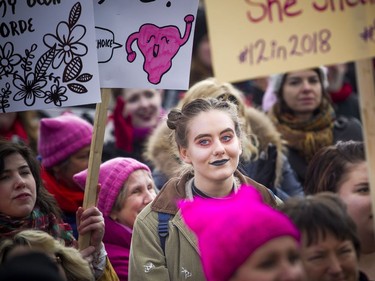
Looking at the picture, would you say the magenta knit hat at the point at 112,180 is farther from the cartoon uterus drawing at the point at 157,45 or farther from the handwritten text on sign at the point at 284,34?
the handwritten text on sign at the point at 284,34

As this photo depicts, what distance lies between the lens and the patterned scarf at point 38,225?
4.93 m

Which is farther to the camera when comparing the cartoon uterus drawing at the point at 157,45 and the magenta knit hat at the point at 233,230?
A: the cartoon uterus drawing at the point at 157,45

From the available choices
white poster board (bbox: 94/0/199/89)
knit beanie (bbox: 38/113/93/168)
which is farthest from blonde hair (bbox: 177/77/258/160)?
white poster board (bbox: 94/0/199/89)

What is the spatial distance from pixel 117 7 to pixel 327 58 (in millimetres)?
1445

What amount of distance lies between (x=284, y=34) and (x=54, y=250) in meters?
1.54

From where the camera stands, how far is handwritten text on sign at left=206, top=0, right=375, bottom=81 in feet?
13.5

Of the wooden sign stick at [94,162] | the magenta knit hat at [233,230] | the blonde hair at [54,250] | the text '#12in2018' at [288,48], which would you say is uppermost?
the text '#12in2018' at [288,48]

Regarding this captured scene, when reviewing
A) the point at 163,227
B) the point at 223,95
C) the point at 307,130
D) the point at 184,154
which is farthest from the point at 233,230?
the point at 307,130

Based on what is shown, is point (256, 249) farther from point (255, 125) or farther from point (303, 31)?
point (255, 125)

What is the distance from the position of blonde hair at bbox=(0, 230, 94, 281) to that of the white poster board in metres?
0.98

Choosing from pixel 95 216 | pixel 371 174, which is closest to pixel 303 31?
pixel 371 174

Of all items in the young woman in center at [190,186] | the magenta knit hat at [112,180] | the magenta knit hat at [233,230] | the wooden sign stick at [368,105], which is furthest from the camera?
the magenta knit hat at [112,180]

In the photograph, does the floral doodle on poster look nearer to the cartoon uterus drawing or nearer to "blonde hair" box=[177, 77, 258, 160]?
the cartoon uterus drawing

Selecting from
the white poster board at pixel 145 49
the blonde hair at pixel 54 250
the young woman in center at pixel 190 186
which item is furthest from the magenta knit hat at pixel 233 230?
the white poster board at pixel 145 49
